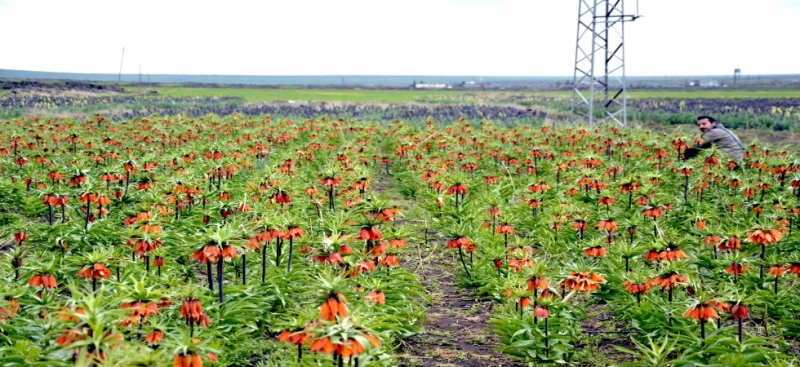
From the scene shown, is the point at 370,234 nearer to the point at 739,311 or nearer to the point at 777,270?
the point at 739,311

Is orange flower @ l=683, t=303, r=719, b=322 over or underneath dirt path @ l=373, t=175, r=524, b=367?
over

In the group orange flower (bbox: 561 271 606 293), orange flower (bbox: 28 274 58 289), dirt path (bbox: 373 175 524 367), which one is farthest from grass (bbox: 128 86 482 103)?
orange flower (bbox: 28 274 58 289)

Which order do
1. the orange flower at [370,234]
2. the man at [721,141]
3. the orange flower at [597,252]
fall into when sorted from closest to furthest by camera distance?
the orange flower at [370,234]
the orange flower at [597,252]
the man at [721,141]

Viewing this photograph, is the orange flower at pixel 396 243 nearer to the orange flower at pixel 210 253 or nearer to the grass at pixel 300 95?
the orange flower at pixel 210 253

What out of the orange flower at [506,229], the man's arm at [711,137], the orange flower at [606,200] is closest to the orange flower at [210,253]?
the orange flower at [506,229]

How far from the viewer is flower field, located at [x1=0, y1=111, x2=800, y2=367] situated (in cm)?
341

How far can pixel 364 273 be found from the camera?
5.62 meters

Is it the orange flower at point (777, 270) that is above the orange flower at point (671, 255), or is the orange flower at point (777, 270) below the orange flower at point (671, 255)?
below

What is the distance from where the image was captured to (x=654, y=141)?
1234 cm

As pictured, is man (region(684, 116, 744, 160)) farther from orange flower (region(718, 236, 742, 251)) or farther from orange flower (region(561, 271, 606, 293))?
orange flower (region(561, 271, 606, 293))

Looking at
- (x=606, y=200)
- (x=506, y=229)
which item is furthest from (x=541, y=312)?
(x=606, y=200)

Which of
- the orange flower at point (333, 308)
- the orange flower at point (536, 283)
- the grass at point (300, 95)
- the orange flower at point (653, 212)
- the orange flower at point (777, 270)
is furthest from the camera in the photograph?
the grass at point (300, 95)

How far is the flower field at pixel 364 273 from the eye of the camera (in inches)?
134

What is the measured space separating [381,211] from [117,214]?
4513 mm
